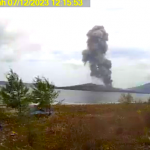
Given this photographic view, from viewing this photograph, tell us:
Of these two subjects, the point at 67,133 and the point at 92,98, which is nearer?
the point at 67,133

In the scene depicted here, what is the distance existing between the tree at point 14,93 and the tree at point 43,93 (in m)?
2.07

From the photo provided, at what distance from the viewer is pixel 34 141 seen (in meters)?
10.3

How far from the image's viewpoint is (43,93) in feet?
68.6

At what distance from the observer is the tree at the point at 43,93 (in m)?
20.7

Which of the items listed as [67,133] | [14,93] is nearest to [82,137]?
[67,133]

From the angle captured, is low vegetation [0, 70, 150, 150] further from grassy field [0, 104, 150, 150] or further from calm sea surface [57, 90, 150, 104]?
calm sea surface [57, 90, 150, 104]

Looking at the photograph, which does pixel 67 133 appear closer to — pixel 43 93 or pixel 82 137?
pixel 82 137

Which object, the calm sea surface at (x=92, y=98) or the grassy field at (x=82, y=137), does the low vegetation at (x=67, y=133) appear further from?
the calm sea surface at (x=92, y=98)

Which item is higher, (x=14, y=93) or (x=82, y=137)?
(x=14, y=93)

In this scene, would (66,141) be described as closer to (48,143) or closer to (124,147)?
(48,143)

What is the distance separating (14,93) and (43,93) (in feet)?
10.7

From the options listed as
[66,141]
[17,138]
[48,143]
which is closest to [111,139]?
[66,141]

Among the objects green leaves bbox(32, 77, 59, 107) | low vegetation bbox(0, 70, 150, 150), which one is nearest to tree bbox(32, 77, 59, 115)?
green leaves bbox(32, 77, 59, 107)

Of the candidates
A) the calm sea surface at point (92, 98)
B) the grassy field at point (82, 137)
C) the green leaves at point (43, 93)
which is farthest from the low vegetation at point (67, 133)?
the calm sea surface at point (92, 98)
